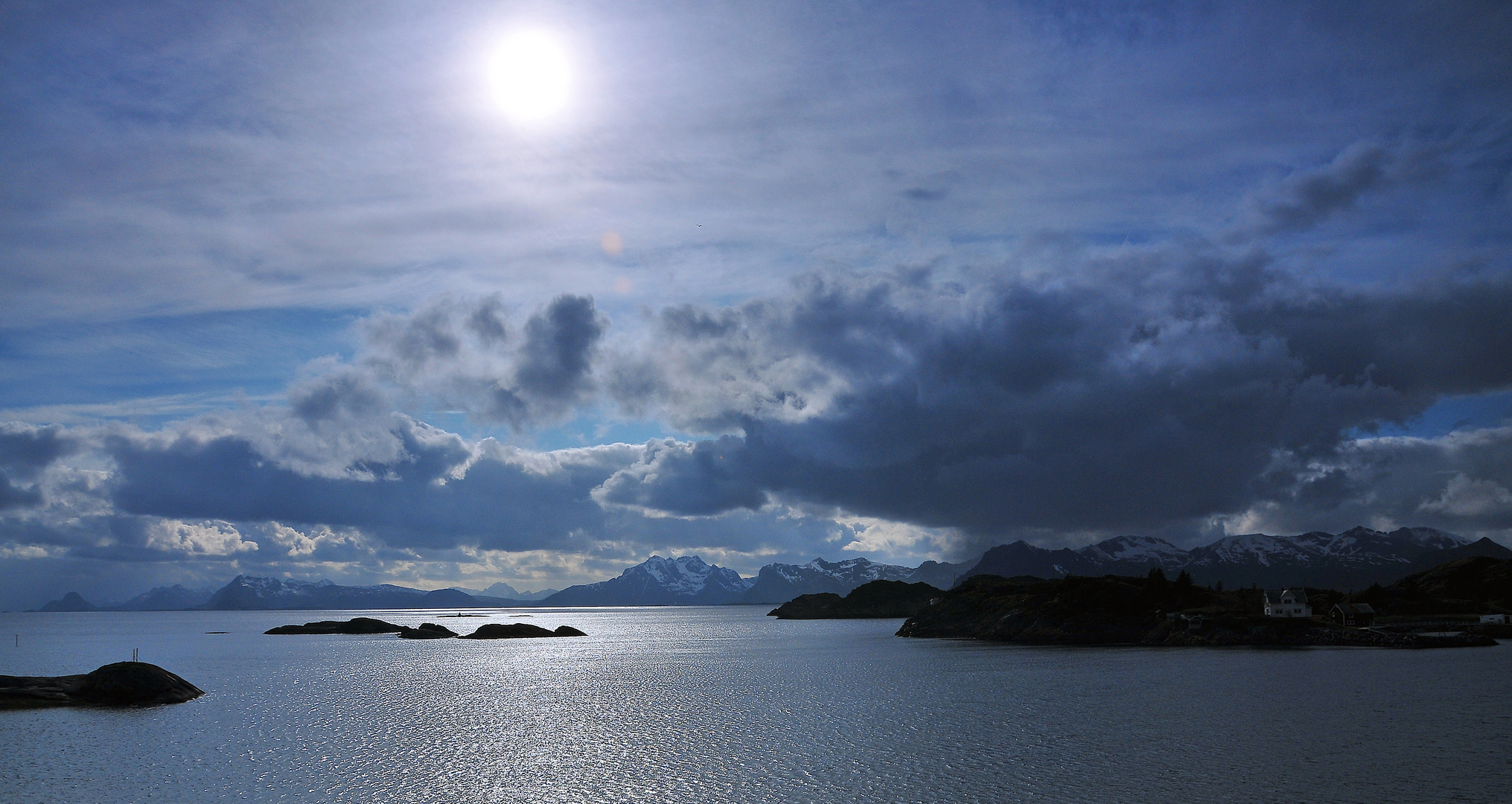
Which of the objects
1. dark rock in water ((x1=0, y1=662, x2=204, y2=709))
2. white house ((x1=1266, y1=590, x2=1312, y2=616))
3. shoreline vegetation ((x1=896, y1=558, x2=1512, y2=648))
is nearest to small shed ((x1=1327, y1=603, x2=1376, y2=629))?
shoreline vegetation ((x1=896, y1=558, x2=1512, y2=648))

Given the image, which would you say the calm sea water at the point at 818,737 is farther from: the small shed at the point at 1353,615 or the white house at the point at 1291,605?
the white house at the point at 1291,605

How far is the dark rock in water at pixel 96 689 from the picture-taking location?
72.9 m

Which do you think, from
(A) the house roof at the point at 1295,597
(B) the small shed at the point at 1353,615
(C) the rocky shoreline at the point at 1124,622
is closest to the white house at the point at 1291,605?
(A) the house roof at the point at 1295,597

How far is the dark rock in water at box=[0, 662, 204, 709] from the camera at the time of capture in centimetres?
7288

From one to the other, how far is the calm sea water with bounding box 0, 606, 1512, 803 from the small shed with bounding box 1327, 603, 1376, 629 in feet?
175

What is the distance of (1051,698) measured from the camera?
242ft

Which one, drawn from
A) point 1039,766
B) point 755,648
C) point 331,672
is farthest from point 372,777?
point 755,648

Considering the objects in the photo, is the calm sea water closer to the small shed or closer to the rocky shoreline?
the rocky shoreline

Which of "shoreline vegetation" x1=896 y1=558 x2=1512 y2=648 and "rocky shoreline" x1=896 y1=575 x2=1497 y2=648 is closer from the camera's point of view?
"rocky shoreline" x1=896 y1=575 x2=1497 y2=648

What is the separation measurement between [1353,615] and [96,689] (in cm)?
18382

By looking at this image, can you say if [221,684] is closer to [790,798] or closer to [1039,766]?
[790,798]

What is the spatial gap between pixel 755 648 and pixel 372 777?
11962 centimetres

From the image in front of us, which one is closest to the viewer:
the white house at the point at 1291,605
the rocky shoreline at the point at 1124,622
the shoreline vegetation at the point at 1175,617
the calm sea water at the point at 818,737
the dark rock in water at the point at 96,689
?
the calm sea water at the point at 818,737

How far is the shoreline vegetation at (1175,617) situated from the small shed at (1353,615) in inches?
84.2
